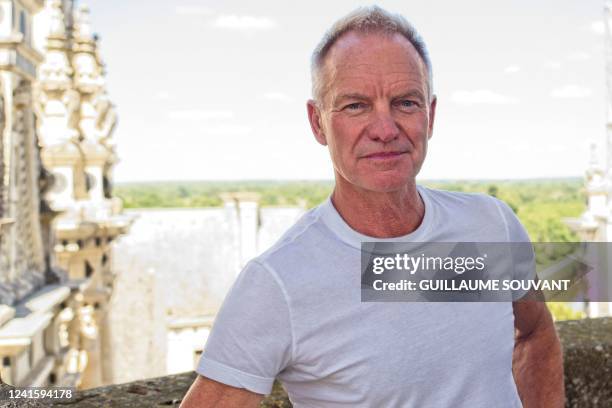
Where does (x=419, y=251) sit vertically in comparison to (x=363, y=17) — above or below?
below

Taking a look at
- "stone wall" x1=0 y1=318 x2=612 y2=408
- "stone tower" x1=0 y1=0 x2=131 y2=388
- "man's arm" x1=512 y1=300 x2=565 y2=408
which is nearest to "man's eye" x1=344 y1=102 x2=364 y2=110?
"man's arm" x1=512 y1=300 x2=565 y2=408

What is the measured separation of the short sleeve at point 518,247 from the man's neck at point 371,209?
1.16 ft

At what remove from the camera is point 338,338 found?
1662 mm

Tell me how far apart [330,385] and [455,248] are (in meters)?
0.52

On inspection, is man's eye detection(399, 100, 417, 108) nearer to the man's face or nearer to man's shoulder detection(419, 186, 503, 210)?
the man's face

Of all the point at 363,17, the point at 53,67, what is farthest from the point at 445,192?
the point at 53,67

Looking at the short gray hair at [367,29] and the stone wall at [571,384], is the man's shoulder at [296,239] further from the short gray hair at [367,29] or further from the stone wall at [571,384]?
the stone wall at [571,384]

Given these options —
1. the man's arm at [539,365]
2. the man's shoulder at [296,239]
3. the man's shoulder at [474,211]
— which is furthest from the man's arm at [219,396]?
the man's arm at [539,365]

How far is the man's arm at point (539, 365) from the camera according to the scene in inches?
86.4

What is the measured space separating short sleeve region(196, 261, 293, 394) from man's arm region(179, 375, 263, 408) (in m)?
0.02

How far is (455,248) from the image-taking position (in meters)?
1.91

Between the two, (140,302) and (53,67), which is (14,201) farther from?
(140,302)

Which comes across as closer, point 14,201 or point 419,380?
point 419,380

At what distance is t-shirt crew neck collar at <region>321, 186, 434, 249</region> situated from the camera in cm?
178
